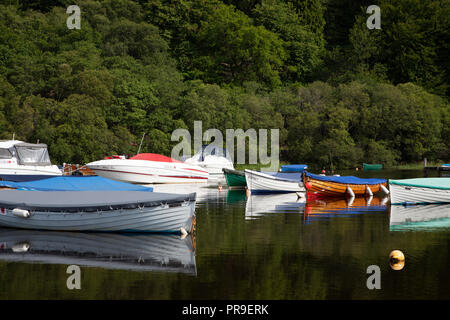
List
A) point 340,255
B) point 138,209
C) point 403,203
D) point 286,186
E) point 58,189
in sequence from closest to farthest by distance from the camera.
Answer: point 340,255, point 138,209, point 58,189, point 403,203, point 286,186

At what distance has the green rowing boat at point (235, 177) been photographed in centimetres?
5081

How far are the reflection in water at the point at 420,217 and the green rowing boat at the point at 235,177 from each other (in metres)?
16.9

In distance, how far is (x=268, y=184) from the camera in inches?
1761

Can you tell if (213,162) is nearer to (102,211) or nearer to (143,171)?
(143,171)

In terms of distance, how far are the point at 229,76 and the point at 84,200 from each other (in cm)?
8343

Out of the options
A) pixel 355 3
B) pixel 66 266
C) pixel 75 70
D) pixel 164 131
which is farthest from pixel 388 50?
pixel 66 266

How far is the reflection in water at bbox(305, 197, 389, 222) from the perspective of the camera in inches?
1280

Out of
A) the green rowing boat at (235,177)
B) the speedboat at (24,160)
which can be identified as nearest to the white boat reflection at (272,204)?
the green rowing boat at (235,177)

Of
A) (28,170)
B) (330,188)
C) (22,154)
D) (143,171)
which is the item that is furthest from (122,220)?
(143,171)

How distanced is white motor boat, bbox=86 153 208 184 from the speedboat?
684cm

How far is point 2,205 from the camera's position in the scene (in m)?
25.4

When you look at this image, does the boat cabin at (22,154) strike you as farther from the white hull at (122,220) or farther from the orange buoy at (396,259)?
the orange buoy at (396,259)

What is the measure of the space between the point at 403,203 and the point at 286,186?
10072 millimetres

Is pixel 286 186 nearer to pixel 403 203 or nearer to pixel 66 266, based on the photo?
pixel 403 203
